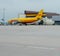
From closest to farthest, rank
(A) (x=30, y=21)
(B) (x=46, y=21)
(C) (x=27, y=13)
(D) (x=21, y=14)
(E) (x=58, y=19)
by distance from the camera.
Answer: (B) (x=46, y=21) → (A) (x=30, y=21) → (E) (x=58, y=19) → (D) (x=21, y=14) → (C) (x=27, y=13)

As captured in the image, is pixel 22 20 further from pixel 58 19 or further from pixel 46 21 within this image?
pixel 58 19

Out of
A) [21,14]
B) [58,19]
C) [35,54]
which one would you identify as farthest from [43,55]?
[21,14]

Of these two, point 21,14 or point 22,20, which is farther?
point 21,14

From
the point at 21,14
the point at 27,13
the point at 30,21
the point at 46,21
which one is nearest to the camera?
the point at 46,21

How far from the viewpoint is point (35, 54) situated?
8156mm

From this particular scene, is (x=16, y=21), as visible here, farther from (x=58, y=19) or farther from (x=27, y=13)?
(x=27, y=13)

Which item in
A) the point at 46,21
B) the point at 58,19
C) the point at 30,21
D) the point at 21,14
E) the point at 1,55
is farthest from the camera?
the point at 21,14

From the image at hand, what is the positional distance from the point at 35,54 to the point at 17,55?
0.61 metres

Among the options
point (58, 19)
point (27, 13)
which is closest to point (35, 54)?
point (58, 19)

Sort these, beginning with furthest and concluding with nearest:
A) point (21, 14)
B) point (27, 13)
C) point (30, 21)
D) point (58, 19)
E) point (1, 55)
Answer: point (27, 13) < point (21, 14) < point (58, 19) < point (30, 21) < point (1, 55)

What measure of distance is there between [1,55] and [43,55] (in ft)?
4.28

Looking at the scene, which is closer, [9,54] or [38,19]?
[9,54]

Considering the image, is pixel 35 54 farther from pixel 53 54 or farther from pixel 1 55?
pixel 1 55

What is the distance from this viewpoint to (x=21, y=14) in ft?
359
